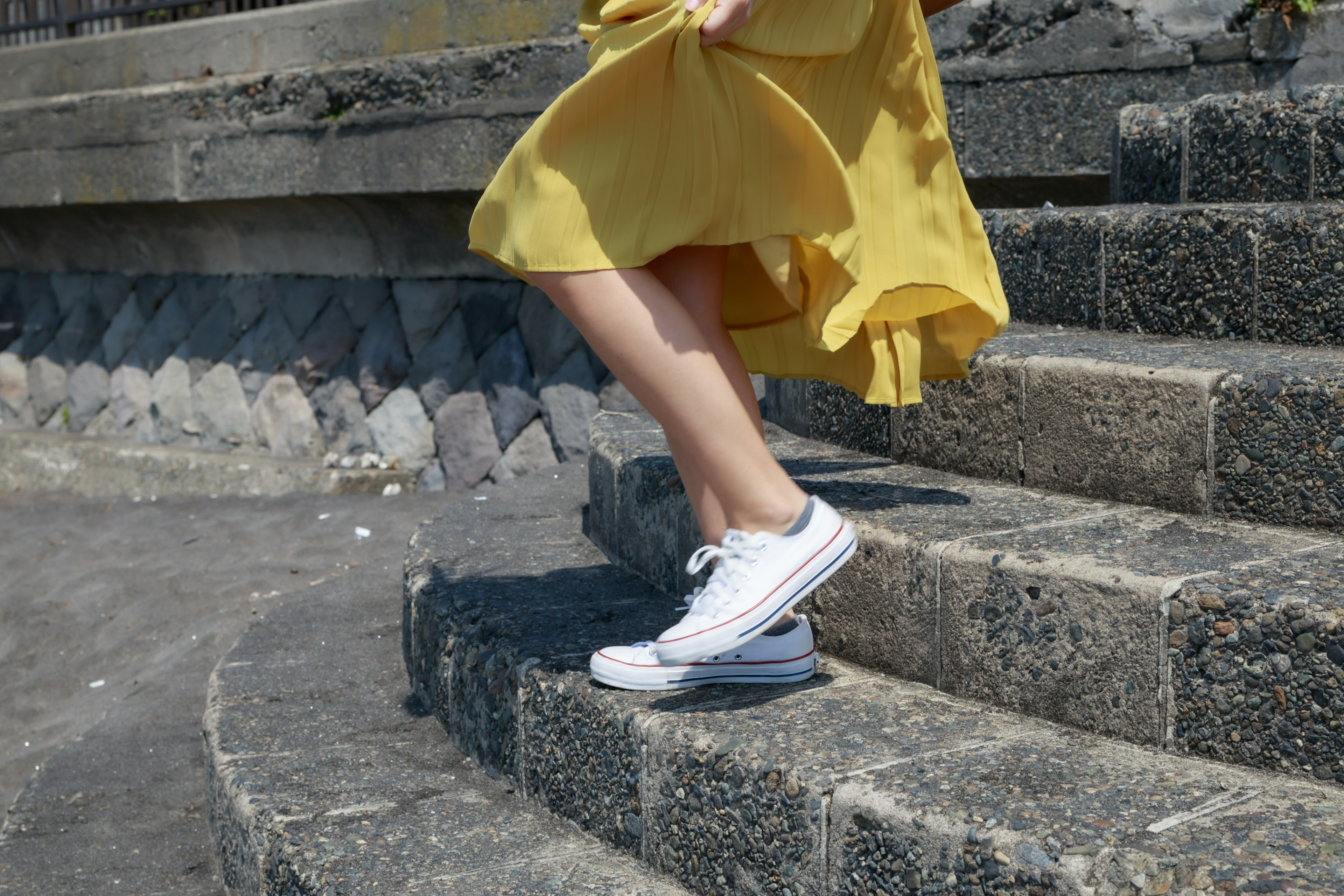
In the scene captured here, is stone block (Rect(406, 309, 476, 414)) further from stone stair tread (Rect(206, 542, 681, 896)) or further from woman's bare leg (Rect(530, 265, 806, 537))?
woman's bare leg (Rect(530, 265, 806, 537))

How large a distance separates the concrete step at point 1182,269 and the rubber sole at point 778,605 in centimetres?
110

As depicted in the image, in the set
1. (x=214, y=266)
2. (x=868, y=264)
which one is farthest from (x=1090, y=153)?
(x=214, y=266)

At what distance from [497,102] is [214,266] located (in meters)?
2.55

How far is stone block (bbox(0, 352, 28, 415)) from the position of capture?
7652 millimetres

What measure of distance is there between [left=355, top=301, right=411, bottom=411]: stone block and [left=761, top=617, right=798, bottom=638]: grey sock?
4.35m

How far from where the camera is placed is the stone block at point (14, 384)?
765cm

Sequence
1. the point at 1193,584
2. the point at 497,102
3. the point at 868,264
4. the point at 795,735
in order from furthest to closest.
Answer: the point at 497,102 < the point at 868,264 < the point at 795,735 < the point at 1193,584

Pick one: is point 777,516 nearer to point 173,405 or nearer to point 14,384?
point 173,405

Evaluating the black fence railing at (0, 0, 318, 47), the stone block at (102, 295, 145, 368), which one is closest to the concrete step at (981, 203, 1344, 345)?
the black fence railing at (0, 0, 318, 47)

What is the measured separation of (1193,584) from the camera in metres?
1.54

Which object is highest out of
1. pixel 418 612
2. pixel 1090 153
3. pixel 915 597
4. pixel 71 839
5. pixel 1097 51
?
pixel 1097 51

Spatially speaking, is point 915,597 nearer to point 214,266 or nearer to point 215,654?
point 215,654

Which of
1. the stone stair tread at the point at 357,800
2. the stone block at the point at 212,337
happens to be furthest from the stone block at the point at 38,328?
the stone stair tread at the point at 357,800

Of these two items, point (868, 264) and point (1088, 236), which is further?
point (1088, 236)
